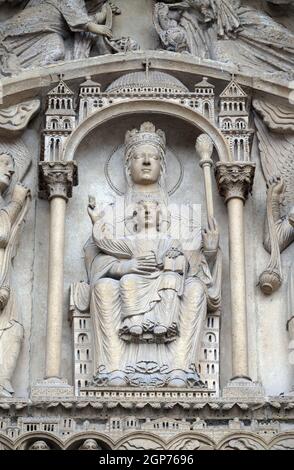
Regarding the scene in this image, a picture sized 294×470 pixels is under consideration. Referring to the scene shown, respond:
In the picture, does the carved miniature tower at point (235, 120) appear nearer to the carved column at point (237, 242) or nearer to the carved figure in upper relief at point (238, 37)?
the carved column at point (237, 242)

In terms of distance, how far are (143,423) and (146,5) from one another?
5660 mm

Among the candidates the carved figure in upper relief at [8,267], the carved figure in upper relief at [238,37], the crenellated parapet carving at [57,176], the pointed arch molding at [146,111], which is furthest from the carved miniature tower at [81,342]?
the carved figure in upper relief at [238,37]

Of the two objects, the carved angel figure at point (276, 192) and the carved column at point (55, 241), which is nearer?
the carved column at point (55, 241)

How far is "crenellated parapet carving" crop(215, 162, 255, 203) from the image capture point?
18.3 m

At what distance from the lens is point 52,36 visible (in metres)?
19.3

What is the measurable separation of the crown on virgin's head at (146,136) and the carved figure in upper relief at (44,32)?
47.6 inches

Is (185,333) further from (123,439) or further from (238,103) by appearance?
(238,103)

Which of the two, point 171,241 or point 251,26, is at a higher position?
point 251,26

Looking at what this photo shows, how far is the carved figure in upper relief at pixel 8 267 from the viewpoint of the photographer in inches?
682

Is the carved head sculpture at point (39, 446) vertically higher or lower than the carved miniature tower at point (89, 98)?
lower

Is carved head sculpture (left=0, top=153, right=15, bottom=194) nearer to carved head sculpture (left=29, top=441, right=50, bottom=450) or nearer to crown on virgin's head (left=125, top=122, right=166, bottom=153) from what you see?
crown on virgin's head (left=125, top=122, right=166, bottom=153)

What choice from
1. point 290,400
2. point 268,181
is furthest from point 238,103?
point 290,400

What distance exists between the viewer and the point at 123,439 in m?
→ 16.2

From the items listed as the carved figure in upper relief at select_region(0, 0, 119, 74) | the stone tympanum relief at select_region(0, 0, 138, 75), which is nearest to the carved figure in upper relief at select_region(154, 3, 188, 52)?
the stone tympanum relief at select_region(0, 0, 138, 75)
